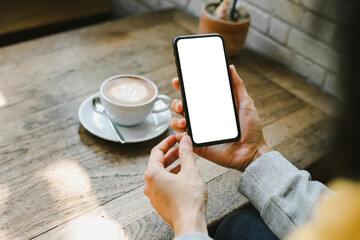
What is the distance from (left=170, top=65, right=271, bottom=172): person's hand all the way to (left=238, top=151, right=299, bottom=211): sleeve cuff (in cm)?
6

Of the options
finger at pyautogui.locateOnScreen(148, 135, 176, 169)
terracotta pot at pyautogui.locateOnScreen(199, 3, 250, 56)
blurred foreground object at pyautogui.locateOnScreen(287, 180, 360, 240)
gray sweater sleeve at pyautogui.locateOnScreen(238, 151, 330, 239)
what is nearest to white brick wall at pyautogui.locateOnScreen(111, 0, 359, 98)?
terracotta pot at pyautogui.locateOnScreen(199, 3, 250, 56)

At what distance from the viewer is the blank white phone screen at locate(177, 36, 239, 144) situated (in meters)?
0.75

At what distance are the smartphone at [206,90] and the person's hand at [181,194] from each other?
9cm

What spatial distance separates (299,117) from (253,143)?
344mm

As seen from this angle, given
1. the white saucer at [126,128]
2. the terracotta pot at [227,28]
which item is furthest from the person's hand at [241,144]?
the terracotta pot at [227,28]

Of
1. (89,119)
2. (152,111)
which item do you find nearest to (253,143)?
(152,111)

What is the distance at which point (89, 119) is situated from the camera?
2.88 feet

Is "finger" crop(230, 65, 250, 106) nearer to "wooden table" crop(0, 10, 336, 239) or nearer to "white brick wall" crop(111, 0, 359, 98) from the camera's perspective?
"wooden table" crop(0, 10, 336, 239)

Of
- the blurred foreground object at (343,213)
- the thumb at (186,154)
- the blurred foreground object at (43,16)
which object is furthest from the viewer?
the blurred foreground object at (43,16)

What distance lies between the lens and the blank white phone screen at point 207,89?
75cm

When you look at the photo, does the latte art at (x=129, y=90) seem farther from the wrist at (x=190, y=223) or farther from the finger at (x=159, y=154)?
the wrist at (x=190, y=223)

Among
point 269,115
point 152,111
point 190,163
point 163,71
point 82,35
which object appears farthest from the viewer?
point 82,35

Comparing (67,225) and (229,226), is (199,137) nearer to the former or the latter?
(229,226)

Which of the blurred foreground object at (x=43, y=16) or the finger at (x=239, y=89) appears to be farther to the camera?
the blurred foreground object at (x=43, y=16)
